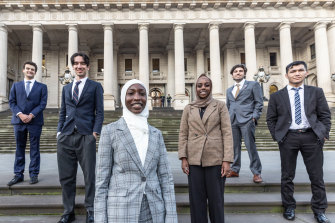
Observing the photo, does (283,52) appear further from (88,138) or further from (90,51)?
(88,138)

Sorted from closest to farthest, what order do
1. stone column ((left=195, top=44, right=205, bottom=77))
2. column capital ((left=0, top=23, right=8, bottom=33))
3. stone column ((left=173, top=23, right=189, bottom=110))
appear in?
column capital ((left=0, top=23, right=8, bottom=33))
stone column ((left=173, top=23, right=189, bottom=110))
stone column ((left=195, top=44, right=205, bottom=77))

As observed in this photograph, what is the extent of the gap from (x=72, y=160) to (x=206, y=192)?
6.59ft

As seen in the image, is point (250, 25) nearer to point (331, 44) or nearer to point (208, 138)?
point (331, 44)

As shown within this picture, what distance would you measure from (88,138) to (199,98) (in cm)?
171

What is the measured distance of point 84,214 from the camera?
4.00 metres

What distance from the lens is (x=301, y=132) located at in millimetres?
3799

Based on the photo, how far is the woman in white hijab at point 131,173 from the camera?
2094mm

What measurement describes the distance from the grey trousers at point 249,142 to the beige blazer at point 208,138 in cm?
193

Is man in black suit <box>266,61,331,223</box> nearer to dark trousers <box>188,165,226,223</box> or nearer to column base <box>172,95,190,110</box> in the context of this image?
dark trousers <box>188,165,226,223</box>

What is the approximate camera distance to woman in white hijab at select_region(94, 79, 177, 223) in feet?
6.87

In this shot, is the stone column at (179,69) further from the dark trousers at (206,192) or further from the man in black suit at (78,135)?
the dark trousers at (206,192)

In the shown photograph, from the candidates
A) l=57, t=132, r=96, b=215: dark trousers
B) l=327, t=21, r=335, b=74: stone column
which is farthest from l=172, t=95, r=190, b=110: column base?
l=57, t=132, r=96, b=215: dark trousers

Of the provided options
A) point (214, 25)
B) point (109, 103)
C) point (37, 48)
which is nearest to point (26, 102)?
point (109, 103)

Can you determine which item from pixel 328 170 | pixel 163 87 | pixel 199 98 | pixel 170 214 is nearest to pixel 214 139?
pixel 199 98
